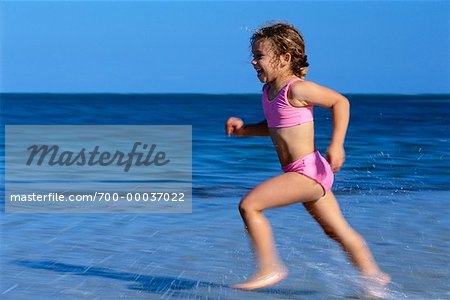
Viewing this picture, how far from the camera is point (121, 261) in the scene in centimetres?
445

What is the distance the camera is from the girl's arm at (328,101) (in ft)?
11.4

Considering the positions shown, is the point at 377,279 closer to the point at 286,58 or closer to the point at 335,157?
the point at 335,157

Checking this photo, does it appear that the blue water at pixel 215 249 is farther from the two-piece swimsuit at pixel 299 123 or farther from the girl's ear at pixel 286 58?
the girl's ear at pixel 286 58

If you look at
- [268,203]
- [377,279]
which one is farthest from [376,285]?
[268,203]

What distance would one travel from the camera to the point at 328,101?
3518 millimetres

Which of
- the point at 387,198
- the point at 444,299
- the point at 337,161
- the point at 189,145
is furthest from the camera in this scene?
the point at 189,145

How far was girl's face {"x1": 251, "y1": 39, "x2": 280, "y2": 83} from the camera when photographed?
365 cm

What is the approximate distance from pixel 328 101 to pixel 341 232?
553 millimetres

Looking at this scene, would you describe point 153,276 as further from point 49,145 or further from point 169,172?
point 49,145

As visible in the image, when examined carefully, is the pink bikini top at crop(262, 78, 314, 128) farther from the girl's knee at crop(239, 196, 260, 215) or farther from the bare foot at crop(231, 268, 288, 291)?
the bare foot at crop(231, 268, 288, 291)

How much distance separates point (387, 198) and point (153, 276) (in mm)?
3187

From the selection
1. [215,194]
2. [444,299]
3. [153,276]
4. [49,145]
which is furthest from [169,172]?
[444,299]
